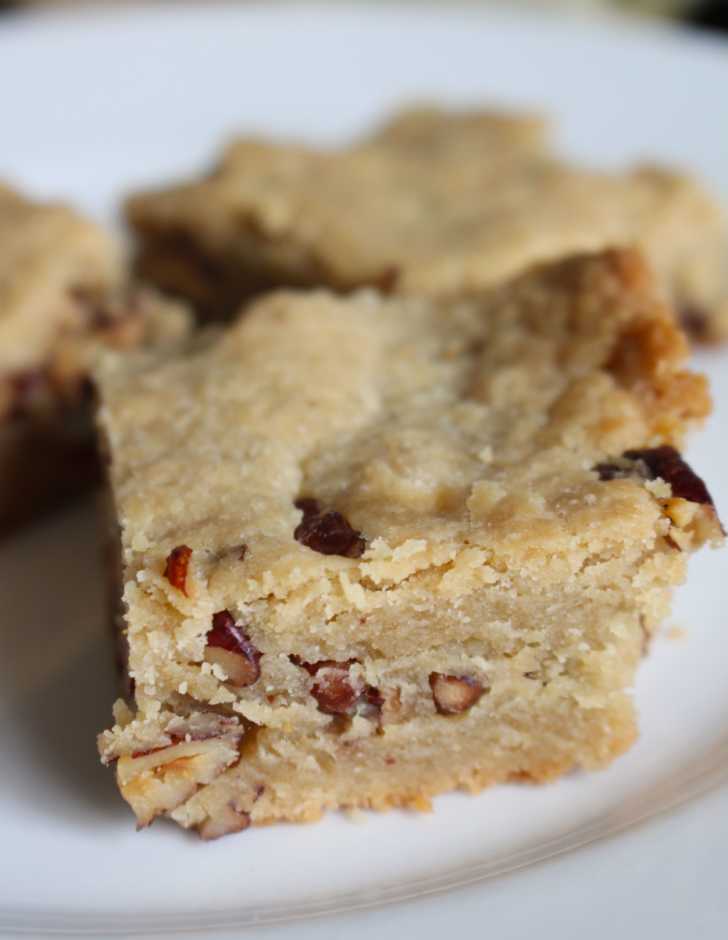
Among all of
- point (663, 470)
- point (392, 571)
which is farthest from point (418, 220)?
point (392, 571)

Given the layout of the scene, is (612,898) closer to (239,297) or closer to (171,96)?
(239,297)

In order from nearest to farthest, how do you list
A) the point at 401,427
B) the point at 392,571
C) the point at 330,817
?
the point at 392,571, the point at 330,817, the point at 401,427

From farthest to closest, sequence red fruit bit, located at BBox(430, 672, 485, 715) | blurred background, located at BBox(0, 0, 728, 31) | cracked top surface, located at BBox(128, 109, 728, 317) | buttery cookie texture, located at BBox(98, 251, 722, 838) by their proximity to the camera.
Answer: blurred background, located at BBox(0, 0, 728, 31) < cracked top surface, located at BBox(128, 109, 728, 317) < red fruit bit, located at BBox(430, 672, 485, 715) < buttery cookie texture, located at BBox(98, 251, 722, 838)

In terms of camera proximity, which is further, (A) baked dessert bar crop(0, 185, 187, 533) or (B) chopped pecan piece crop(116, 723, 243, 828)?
(A) baked dessert bar crop(0, 185, 187, 533)

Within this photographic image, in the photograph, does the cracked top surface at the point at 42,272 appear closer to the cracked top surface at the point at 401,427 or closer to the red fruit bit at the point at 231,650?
the cracked top surface at the point at 401,427

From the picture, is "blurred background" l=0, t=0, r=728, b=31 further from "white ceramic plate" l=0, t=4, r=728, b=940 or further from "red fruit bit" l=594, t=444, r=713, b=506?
"red fruit bit" l=594, t=444, r=713, b=506

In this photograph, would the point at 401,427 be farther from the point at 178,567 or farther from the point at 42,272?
the point at 42,272

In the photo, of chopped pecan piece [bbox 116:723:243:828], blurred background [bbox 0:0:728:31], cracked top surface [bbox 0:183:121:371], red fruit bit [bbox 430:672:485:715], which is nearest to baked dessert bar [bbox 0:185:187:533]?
cracked top surface [bbox 0:183:121:371]
